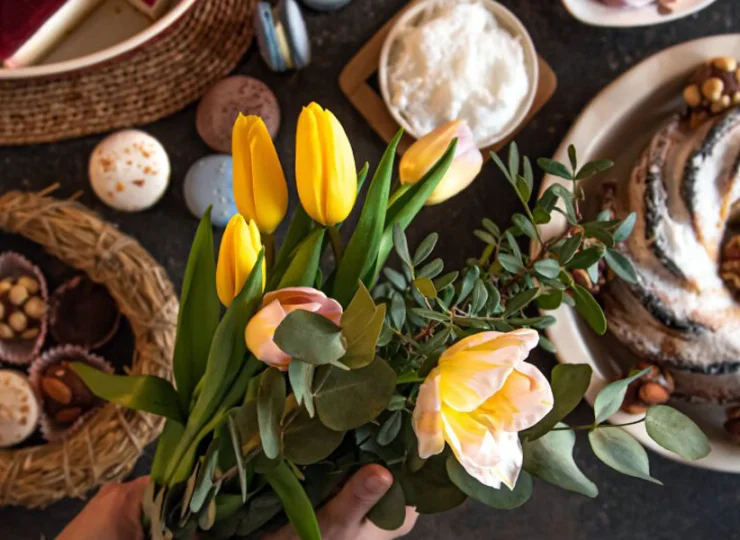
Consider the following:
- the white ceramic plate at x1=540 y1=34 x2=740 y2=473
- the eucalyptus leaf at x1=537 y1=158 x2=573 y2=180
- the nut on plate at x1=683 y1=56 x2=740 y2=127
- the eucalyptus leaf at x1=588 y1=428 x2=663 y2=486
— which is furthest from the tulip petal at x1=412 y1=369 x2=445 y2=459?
the nut on plate at x1=683 y1=56 x2=740 y2=127

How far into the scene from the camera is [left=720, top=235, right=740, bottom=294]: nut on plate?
60 centimetres

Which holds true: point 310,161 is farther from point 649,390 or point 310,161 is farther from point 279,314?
point 649,390

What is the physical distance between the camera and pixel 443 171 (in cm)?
35

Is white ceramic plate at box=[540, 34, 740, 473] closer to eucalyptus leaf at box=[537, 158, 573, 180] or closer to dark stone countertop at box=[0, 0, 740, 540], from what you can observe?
dark stone countertop at box=[0, 0, 740, 540]

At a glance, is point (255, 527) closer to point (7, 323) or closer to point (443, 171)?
point (443, 171)

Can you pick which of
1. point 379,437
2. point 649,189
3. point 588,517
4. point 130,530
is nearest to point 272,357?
point 379,437

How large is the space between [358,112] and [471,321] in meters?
0.43

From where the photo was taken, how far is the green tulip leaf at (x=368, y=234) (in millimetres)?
339

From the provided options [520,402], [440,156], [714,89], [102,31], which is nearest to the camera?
[520,402]

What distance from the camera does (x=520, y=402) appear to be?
25cm

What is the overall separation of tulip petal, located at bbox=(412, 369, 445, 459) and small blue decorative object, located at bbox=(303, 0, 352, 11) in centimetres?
53

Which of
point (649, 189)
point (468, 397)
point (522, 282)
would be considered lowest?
point (649, 189)

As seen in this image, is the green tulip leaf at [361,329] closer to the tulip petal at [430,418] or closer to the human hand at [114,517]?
the tulip petal at [430,418]

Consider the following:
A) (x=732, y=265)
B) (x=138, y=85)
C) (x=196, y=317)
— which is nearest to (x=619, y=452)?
(x=196, y=317)
